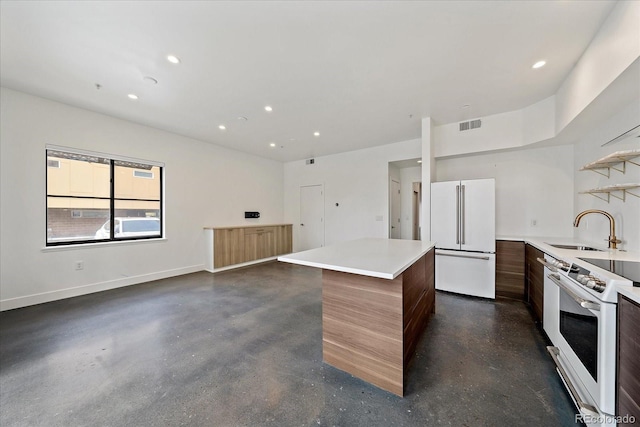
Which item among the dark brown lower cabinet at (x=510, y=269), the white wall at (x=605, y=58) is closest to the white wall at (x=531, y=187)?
the dark brown lower cabinet at (x=510, y=269)

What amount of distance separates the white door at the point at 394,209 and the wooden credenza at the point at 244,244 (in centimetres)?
302

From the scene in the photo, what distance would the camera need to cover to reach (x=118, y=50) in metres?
2.27

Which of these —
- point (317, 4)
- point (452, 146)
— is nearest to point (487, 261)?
point (452, 146)

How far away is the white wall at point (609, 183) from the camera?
2.16m

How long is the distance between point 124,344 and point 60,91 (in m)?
3.47

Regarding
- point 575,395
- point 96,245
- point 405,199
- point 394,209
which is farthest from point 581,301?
point 96,245

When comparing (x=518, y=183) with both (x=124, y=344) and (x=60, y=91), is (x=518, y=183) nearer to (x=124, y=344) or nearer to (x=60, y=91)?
(x=124, y=344)

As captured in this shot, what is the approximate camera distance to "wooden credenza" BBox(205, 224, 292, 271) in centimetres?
504

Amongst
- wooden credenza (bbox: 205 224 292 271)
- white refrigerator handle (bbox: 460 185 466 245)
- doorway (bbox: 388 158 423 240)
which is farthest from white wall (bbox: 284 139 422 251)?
white refrigerator handle (bbox: 460 185 466 245)

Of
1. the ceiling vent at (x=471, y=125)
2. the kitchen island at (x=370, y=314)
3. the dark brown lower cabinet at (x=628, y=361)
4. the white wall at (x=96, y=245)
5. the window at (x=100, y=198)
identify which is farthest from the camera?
the ceiling vent at (x=471, y=125)

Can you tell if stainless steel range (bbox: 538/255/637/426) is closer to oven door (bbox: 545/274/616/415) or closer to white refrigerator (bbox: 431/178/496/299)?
oven door (bbox: 545/274/616/415)

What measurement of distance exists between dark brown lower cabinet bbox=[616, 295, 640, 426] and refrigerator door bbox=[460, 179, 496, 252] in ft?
7.74

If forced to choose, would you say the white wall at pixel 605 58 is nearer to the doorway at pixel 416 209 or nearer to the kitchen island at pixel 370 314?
the kitchen island at pixel 370 314

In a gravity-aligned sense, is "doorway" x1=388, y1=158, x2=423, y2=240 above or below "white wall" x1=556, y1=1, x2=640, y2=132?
below
